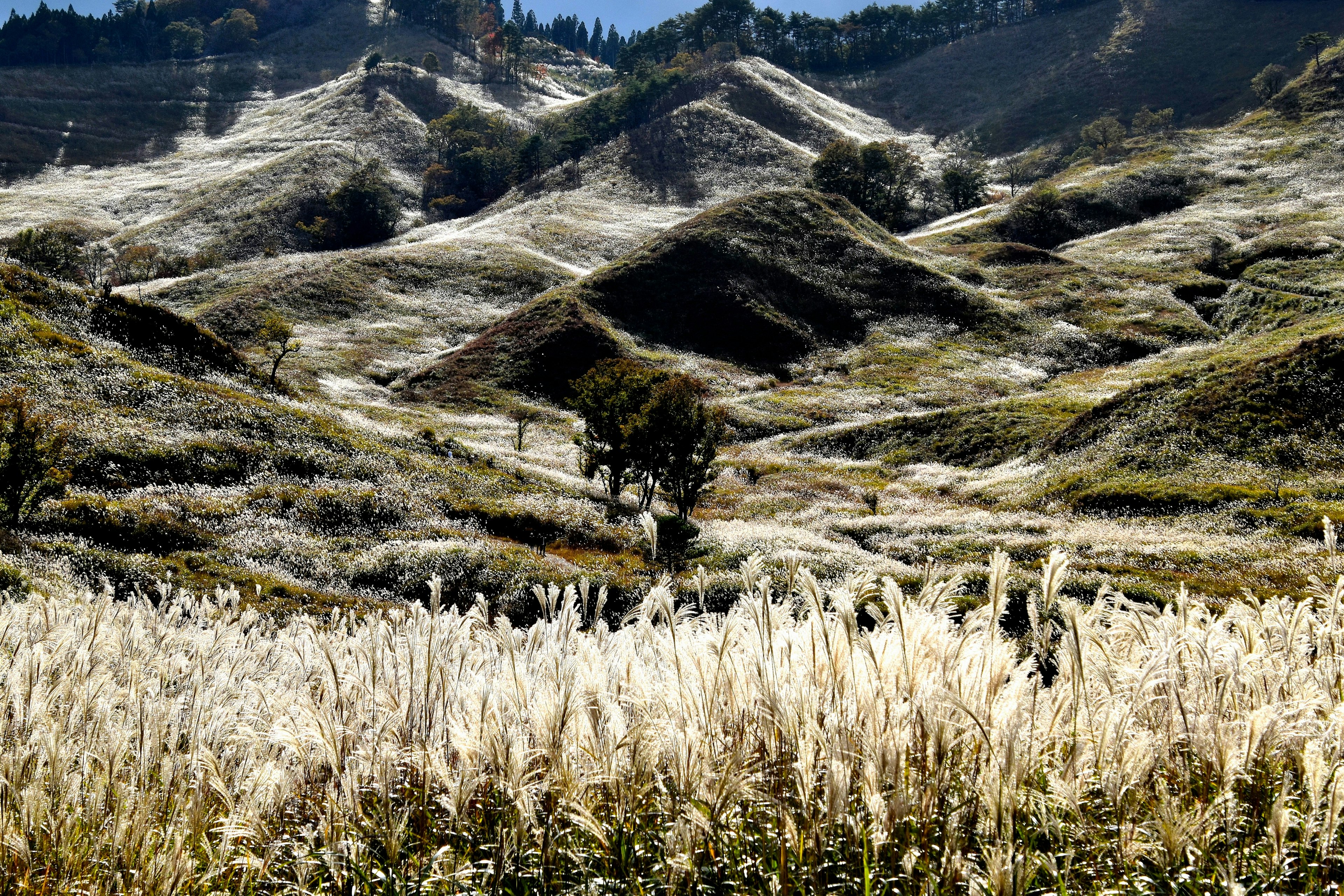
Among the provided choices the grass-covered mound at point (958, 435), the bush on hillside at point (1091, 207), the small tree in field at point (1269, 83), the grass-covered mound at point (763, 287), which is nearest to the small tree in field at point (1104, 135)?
the small tree in field at point (1269, 83)

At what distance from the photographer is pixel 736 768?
8.58 ft

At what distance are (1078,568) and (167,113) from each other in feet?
668

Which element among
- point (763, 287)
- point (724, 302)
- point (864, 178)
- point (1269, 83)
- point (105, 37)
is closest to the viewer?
Result: point (724, 302)

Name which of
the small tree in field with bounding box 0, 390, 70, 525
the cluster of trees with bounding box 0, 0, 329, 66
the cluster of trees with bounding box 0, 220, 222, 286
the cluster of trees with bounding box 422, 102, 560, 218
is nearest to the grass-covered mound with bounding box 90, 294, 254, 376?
the small tree in field with bounding box 0, 390, 70, 525

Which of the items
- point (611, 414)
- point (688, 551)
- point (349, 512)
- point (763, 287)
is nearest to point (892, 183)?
point (763, 287)

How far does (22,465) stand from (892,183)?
12351 cm

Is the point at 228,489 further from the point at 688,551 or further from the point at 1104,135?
the point at 1104,135

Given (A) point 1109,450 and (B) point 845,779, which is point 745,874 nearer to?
(B) point 845,779

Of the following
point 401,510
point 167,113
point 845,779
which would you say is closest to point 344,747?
point 845,779

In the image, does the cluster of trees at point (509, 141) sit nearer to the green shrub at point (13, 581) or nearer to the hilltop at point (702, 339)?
the hilltop at point (702, 339)

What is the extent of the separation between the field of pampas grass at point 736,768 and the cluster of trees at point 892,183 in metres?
120

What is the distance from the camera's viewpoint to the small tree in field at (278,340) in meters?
44.9

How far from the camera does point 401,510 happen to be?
22.7 meters

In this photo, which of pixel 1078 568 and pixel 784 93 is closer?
pixel 1078 568
